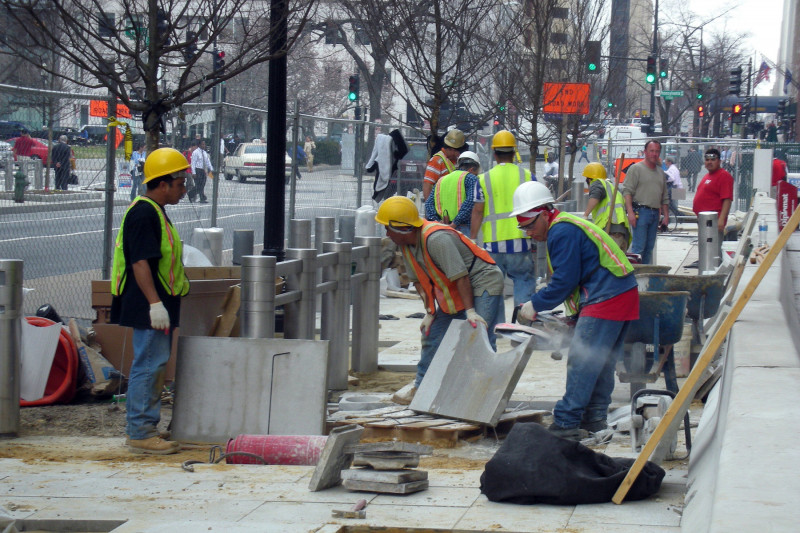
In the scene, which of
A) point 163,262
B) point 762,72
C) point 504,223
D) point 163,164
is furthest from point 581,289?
point 762,72

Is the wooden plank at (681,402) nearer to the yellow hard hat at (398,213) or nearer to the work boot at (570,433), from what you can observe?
the work boot at (570,433)

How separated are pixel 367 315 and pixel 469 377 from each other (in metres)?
2.40

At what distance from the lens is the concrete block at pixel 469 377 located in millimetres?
7000

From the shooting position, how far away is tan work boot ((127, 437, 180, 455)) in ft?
21.8

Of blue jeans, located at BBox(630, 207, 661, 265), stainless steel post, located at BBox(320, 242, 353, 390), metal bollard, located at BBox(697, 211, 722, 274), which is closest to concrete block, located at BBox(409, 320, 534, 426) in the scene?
stainless steel post, located at BBox(320, 242, 353, 390)

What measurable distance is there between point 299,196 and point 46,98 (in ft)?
18.1

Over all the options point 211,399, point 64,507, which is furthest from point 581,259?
point 64,507

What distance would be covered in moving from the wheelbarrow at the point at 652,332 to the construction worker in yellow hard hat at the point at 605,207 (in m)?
4.71

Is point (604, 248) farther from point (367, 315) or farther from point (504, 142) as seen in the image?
point (504, 142)

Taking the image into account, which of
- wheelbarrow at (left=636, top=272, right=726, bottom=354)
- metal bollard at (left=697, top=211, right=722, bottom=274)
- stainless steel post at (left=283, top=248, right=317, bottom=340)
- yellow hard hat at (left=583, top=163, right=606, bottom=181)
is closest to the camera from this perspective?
stainless steel post at (left=283, top=248, right=317, bottom=340)

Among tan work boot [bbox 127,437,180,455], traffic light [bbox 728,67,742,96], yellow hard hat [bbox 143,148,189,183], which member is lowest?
tan work boot [bbox 127,437,180,455]

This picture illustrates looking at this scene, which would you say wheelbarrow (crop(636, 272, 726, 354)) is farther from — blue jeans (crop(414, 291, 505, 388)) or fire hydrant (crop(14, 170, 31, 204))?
fire hydrant (crop(14, 170, 31, 204))

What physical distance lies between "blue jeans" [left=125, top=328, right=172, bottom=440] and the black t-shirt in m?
0.11

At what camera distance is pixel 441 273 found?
7523mm
